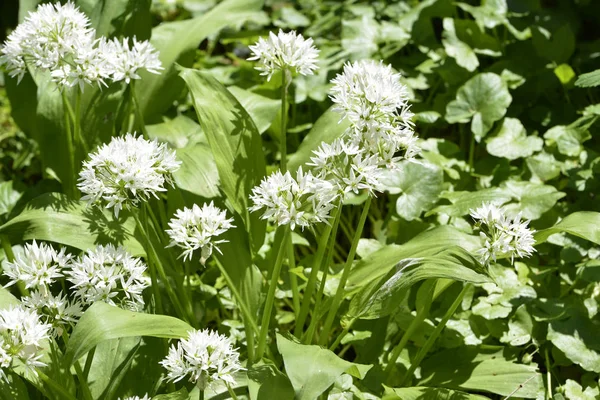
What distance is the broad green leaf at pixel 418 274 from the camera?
169 cm

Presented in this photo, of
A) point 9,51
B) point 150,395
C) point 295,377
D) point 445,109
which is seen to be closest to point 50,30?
point 9,51

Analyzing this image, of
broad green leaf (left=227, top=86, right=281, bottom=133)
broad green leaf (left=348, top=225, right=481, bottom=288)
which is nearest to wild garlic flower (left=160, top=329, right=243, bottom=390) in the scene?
broad green leaf (left=348, top=225, right=481, bottom=288)

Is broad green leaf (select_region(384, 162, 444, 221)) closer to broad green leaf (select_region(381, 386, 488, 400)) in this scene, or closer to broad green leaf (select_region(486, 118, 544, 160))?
broad green leaf (select_region(486, 118, 544, 160))

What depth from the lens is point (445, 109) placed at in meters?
3.24

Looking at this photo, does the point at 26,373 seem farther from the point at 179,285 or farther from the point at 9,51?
the point at 9,51

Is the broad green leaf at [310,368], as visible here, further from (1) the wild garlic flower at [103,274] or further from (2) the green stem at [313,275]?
(1) the wild garlic flower at [103,274]

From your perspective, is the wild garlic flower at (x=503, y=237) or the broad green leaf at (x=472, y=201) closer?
the wild garlic flower at (x=503, y=237)

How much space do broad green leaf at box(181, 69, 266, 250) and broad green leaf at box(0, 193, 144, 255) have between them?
0.33 m

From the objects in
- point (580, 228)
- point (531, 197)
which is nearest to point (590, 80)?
point (531, 197)

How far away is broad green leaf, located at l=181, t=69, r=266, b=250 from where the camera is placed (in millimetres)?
2205

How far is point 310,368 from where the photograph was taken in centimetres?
167

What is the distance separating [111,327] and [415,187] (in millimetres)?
1301

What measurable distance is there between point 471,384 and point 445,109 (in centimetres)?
152

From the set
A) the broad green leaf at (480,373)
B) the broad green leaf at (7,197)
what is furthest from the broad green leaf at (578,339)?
the broad green leaf at (7,197)
